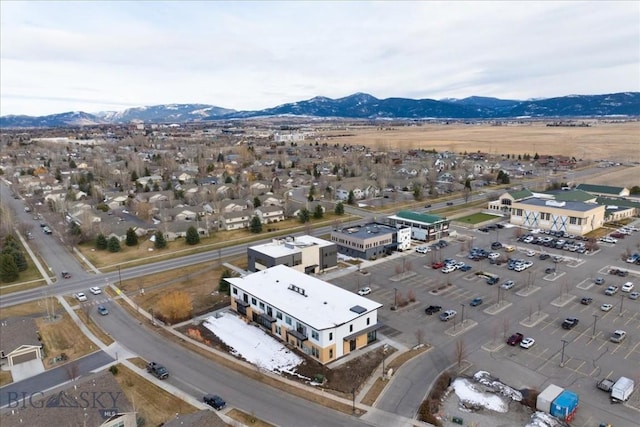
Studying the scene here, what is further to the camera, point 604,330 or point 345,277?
point 345,277

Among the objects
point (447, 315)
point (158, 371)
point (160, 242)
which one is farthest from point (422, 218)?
point (158, 371)

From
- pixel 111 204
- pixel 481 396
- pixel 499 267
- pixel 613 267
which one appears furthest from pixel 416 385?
pixel 111 204

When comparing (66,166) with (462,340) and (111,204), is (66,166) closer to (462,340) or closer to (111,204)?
(111,204)

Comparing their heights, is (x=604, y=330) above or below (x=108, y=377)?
below

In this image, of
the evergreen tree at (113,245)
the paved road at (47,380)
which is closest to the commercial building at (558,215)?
the evergreen tree at (113,245)

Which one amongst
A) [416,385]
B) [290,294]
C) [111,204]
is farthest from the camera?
[111,204]

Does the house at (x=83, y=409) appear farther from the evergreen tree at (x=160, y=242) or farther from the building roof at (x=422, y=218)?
the building roof at (x=422, y=218)
